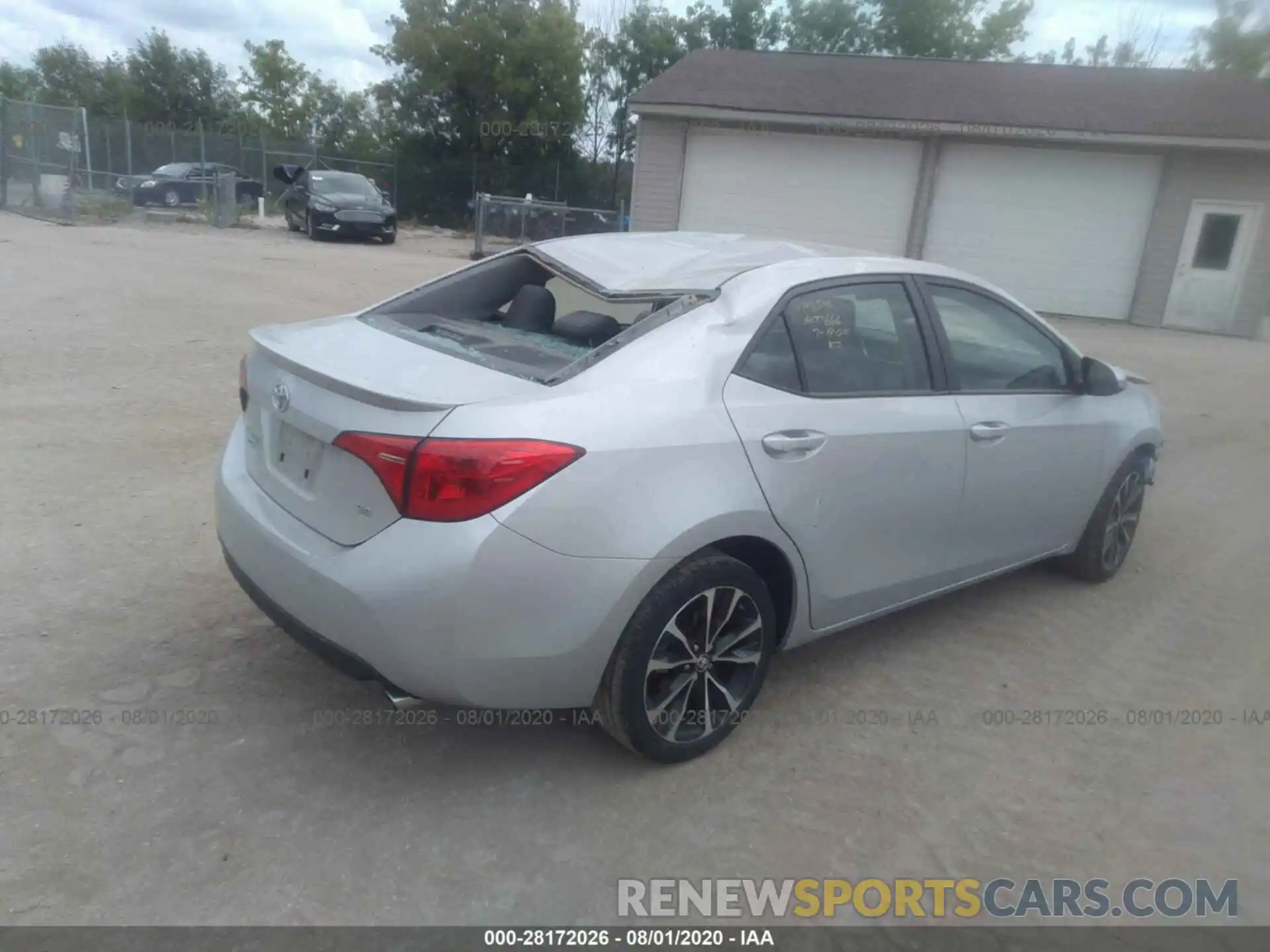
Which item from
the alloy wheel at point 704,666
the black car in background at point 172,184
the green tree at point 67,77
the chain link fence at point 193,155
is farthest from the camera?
the green tree at point 67,77

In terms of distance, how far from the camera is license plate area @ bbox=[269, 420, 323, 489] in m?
2.87

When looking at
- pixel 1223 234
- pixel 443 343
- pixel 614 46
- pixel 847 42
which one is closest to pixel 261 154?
pixel 614 46

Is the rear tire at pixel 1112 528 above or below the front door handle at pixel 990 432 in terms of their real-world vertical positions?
below

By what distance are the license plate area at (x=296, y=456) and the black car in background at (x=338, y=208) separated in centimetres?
2040

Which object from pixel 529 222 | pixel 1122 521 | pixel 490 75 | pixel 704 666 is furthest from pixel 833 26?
pixel 704 666

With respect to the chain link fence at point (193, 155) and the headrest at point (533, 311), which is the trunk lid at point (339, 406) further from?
the chain link fence at point (193, 155)

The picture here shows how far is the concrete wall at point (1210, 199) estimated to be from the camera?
50.4ft

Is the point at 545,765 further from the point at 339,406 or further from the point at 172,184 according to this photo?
the point at 172,184

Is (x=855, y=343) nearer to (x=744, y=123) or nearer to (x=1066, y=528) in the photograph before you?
(x=1066, y=528)

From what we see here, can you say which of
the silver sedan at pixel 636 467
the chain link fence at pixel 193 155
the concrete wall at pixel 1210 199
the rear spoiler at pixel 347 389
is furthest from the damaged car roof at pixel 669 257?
the chain link fence at pixel 193 155

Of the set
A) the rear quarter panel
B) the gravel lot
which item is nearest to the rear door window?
the rear quarter panel

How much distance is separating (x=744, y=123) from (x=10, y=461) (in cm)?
1430

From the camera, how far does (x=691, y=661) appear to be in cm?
302

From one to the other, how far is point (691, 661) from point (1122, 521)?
2.89m
